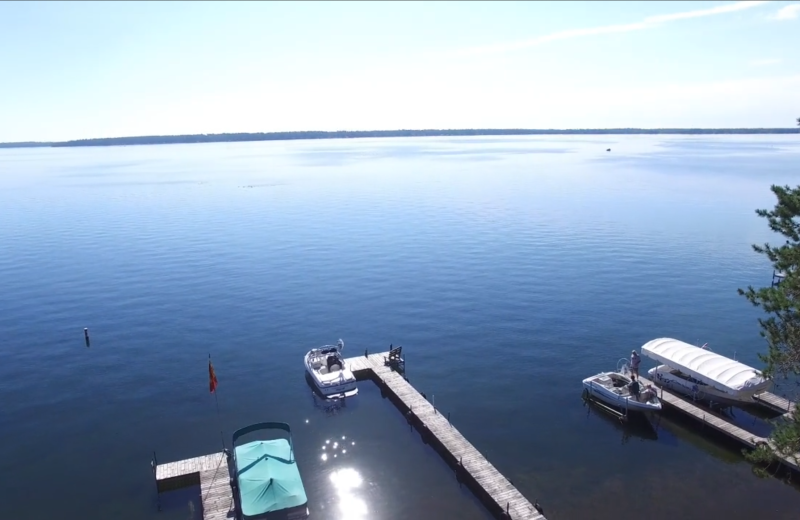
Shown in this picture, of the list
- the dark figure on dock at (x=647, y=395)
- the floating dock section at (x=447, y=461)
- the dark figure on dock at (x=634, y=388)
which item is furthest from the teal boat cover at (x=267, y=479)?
the dark figure on dock at (x=647, y=395)

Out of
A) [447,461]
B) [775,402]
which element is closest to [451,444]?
[447,461]

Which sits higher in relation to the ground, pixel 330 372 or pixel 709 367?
pixel 709 367

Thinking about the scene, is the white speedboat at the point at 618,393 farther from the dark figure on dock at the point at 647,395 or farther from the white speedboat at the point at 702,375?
the white speedboat at the point at 702,375

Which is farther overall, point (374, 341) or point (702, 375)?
point (374, 341)

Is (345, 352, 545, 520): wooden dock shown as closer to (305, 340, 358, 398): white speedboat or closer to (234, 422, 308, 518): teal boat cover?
(305, 340, 358, 398): white speedboat

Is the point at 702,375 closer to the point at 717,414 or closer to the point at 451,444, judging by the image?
the point at 717,414

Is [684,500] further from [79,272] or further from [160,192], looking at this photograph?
[160,192]

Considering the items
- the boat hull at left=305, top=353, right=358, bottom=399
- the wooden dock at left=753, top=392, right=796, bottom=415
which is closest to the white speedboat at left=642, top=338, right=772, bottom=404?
the wooden dock at left=753, top=392, right=796, bottom=415
